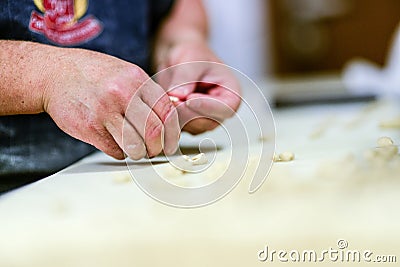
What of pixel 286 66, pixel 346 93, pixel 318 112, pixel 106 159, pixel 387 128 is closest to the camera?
pixel 106 159

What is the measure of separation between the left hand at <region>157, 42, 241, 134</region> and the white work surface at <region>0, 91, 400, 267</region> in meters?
0.06

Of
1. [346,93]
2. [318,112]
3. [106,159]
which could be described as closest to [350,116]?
[318,112]

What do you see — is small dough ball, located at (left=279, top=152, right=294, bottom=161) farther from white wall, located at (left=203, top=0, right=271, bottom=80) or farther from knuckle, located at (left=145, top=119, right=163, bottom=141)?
white wall, located at (left=203, top=0, right=271, bottom=80)

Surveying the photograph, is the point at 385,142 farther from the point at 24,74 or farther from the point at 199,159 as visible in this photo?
the point at 24,74

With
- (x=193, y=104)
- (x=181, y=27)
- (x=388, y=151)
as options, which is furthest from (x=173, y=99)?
(x=181, y=27)

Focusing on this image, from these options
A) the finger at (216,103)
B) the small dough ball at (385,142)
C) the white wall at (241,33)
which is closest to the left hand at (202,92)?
the finger at (216,103)

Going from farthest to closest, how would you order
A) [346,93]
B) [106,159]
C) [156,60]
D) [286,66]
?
[286,66]
[346,93]
[156,60]
[106,159]

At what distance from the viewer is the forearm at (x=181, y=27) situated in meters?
0.68

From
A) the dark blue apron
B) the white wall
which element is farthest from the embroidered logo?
the white wall

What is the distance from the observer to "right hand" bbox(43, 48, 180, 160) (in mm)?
363

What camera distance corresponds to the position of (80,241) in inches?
12.4

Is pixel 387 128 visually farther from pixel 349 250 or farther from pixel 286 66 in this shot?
pixel 286 66

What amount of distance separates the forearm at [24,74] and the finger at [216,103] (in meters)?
0.11

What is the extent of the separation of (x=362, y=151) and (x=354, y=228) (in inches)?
5.4
